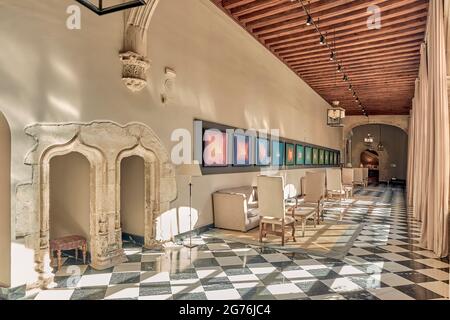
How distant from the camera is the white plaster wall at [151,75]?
11.5 feet

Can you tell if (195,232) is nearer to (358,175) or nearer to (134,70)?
(134,70)

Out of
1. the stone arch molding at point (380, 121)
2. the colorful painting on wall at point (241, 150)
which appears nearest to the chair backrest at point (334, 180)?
the colorful painting on wall at point (241, 150)

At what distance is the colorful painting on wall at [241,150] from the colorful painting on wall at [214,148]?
1.68ft

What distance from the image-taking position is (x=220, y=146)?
705 centimetres

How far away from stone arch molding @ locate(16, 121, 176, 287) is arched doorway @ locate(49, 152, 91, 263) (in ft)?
1.52

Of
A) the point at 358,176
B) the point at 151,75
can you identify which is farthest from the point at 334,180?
the point at 358,176

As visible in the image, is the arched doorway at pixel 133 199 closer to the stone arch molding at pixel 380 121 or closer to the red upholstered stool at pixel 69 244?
the red upholstered stool at pixel 69 244

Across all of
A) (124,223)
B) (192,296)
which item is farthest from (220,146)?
(192,296)

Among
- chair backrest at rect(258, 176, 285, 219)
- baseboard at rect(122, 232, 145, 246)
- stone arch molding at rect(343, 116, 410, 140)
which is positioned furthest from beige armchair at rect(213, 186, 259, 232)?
stone arch molding at rect(343, 116, 410, 140)

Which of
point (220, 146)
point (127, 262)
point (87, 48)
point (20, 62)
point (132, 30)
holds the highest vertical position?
point (132, 30)

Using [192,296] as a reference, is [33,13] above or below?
above

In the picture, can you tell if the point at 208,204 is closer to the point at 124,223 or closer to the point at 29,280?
the point at 124,223

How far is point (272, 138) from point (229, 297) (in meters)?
7.03

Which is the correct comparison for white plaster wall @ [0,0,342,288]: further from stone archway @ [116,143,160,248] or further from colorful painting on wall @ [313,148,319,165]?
colorful painting on wall @ [313,148,319,165]
